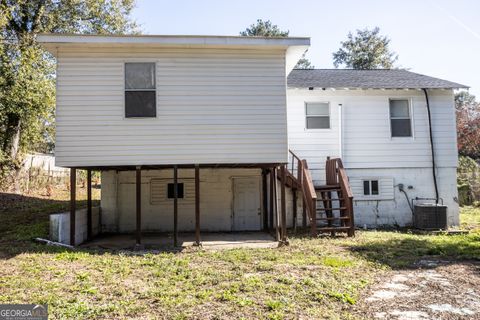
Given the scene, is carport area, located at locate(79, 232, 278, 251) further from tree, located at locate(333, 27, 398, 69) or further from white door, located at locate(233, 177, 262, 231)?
tree, located at locate(333, 27, 398, 69)

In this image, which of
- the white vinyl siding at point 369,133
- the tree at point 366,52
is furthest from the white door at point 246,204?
the tree at point 366,52

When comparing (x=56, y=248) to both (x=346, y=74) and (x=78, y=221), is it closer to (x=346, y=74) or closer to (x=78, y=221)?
(x=78, y=221)

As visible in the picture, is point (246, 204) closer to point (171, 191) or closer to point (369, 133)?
point (171, 191)

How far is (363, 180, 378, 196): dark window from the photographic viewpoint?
11492 mm

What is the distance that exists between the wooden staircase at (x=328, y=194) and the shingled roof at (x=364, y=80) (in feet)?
8.36

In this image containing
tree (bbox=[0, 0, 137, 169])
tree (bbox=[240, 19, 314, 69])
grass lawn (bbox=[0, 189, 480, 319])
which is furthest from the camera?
tree (bbox=[240, 19, 314, 69])

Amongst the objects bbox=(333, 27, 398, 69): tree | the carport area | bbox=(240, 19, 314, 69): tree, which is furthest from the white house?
bbox=(333, 27, 398, 69): tree

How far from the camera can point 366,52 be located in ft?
113

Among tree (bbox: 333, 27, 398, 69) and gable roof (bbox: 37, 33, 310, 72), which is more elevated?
tree (bbox: 333, 27, 398, 69)

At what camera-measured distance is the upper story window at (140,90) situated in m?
8.33

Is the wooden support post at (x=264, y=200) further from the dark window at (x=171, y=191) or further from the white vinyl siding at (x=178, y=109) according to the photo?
the white vinyl siding at (x=178, y=109)

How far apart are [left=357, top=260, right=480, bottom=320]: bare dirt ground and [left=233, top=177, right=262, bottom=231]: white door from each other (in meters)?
5.93

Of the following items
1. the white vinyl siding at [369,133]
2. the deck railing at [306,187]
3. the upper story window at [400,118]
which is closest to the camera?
the deck railing at [306,187]

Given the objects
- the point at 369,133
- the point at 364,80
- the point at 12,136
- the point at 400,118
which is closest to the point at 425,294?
the point at 369,133
